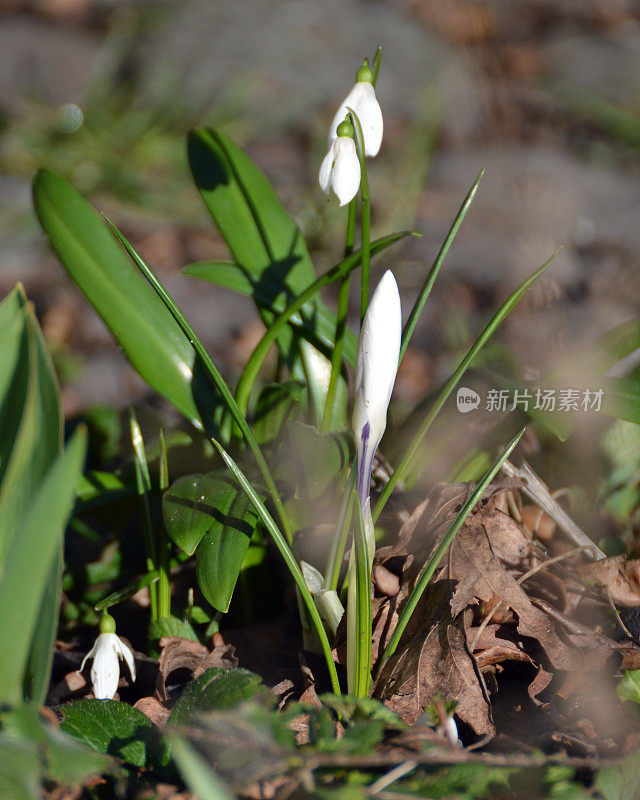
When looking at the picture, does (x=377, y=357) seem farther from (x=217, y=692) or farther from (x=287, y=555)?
(x=217, y=692)

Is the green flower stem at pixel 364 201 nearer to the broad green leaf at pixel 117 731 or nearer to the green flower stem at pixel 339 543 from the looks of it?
the green flower stem at pixel 339 543

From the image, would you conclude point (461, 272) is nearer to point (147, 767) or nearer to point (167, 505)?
point (167, 505)

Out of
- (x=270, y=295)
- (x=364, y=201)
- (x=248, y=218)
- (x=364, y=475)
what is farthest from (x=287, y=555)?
(x=248, y=218)

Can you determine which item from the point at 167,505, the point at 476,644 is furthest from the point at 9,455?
the point at 476,644

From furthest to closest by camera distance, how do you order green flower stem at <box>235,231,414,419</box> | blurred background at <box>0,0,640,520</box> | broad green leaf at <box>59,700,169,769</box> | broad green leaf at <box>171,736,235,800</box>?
blurred background at <box>0,0,640,520</box>
green flower stem at <box>235,231,414,419</box>
broad green leaf at <box>59,700,169,769</box>
broad green leaf at <box>171,736,235,800</box>

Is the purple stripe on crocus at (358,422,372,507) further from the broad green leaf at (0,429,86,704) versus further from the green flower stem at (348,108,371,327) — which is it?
the broad green leaf at (0,429,86,704)

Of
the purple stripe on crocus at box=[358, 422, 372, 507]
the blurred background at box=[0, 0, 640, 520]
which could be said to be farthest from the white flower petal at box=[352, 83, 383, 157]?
the blurred background at box=[0, 0, 640, 520]

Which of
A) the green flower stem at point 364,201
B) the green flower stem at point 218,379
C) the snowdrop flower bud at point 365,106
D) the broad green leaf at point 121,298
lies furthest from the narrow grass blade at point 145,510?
the snowdrop flower bud at point 365,106
